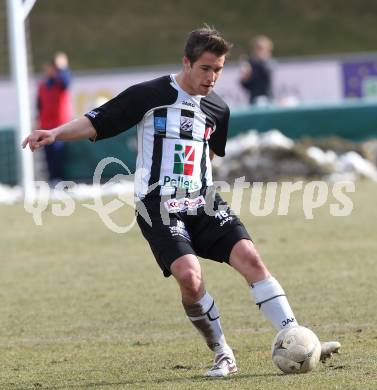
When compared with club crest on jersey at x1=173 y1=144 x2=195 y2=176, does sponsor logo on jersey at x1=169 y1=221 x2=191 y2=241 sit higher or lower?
lower

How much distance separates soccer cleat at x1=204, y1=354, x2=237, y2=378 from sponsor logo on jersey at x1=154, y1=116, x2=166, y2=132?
136 centimetres

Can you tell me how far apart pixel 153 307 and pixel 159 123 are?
9.01 ft

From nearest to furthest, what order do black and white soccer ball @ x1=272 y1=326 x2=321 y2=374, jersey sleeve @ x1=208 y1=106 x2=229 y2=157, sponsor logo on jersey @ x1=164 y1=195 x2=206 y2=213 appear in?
1. black and white soccer ball @ x1=272 y1=326 x2=321 y2=374
2. sponsor logo on jersey @ x1=164 y1=195 x2=206 y2=213
3. jersey sleeve @ x1=208 y1=106 x2=229 y2=157

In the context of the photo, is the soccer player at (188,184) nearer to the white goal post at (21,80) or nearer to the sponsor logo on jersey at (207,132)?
the sponsor logo on jersey at (207,132)

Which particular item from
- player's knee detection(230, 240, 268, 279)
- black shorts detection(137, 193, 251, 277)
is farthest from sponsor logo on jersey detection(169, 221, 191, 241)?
player's knee detection(230, 240, 268, 279)

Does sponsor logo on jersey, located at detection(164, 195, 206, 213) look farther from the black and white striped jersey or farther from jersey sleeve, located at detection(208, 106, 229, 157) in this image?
jersey sleeve, located at detection(208, 106, 229, 157)

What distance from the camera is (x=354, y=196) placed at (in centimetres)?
1520

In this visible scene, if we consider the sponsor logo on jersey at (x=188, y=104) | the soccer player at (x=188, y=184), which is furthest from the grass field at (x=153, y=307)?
the sponsor logo on jersey at (x=188, y=104)

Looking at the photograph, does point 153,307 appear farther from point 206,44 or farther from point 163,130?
point 206,44

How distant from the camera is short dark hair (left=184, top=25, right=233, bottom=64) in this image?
6.17m

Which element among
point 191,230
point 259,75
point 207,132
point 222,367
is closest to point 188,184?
point 191,230

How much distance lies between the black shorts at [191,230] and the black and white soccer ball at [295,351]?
22.3 inches

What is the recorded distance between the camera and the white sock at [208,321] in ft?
20.8

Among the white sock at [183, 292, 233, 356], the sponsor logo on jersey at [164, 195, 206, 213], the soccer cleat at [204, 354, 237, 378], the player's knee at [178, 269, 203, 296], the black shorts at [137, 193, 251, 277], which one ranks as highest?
the sponsor logo on jersey at [164, 195, 206, 213]
